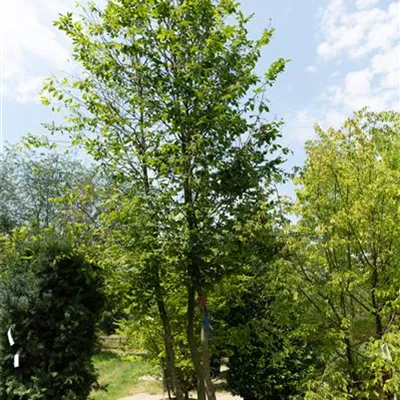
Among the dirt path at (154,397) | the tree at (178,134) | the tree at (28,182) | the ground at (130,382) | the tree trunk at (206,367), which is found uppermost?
the tree at (28,182)

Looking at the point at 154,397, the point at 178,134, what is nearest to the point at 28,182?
the point at 154,397

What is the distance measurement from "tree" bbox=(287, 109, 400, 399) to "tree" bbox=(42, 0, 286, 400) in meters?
0.64

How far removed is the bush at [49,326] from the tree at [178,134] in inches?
33.5

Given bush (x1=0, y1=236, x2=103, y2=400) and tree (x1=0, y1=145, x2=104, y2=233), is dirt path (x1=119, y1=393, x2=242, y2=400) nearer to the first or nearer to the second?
bush (x1=0, y1=236, x2=103, y2=400)

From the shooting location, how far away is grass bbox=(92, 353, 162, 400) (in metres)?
10.7

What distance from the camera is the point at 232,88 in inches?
175

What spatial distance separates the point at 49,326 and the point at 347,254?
3.41m

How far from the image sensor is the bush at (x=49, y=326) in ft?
16.7

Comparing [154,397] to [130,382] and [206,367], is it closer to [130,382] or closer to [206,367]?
[130,382]

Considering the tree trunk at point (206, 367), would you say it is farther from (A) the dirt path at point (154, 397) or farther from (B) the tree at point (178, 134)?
(A) the dirt path at point (154, 397)

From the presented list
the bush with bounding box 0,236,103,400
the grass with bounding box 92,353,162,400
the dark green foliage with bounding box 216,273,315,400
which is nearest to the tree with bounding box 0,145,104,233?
the grass with bounding box 92,353,162,400

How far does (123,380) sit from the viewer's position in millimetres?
13414

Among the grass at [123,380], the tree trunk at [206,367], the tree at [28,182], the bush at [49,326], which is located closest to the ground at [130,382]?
the grass at [123,380]

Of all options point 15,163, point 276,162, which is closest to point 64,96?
point 276,162
